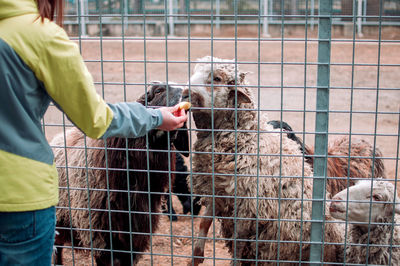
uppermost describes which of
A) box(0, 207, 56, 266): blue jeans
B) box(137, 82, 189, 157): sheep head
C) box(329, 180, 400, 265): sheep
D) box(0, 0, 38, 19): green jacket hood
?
box(0, 0, 38, 19): green jacket hood

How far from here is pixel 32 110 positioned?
6.07 feet

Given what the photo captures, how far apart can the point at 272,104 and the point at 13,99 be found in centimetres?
849

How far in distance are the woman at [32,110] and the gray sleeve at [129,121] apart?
0.03 m

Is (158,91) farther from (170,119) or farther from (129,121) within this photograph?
(129,121)

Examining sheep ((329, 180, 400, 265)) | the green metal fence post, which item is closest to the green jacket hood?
the green metal fence post

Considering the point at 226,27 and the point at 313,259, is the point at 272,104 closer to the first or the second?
the point at 313,259

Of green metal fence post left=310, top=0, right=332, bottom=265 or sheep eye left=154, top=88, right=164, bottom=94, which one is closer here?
green metal fence post left=310, top=0, right=332, bottom=265

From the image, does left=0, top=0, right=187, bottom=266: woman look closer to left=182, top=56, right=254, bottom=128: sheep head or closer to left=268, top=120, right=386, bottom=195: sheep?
left=182, top=56, right=254, bottom=128: sheep head

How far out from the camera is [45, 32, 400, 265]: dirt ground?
211 inches

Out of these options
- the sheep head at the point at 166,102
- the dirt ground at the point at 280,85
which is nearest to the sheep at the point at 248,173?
the sheep head at the point at 166,102

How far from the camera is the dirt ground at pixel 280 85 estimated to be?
17.6ft

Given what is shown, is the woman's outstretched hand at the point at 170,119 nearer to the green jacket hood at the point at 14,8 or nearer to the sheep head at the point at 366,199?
the green jacket hood at the point at 14,8

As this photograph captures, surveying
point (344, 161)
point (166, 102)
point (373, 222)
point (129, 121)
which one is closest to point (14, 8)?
point (129, 121)

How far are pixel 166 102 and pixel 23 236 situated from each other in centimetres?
165
